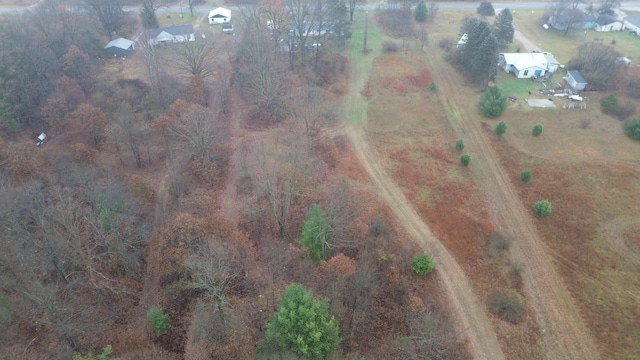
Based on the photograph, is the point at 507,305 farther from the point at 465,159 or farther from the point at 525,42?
the point at 525,42

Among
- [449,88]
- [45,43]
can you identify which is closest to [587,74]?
[449,88]

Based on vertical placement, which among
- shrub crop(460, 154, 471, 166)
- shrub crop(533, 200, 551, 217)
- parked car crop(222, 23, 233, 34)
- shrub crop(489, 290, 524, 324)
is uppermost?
parked car crop(222, 23, 233, 34)

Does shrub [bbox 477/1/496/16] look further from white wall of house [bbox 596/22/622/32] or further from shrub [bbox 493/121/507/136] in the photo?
shrub [bbox 493/121/507/136]

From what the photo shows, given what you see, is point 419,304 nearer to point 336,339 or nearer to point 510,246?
point 336,339

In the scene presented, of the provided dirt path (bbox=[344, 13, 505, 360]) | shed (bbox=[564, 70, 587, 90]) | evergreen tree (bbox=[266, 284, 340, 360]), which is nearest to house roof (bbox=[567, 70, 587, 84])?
shed (bbox=[564, 70, 587, 90])

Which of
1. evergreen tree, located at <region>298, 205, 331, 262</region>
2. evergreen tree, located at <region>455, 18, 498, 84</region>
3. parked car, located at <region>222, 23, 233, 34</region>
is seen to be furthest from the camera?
parked car, located at <region>222, 23, 233, 34</region>

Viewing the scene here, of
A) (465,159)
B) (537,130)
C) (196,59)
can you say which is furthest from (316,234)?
(196,59)

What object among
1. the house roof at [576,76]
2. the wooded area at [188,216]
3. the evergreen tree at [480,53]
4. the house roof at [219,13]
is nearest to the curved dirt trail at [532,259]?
the wooded area at [188,216]
